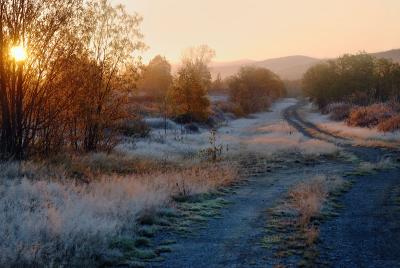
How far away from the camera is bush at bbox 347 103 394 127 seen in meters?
43.7

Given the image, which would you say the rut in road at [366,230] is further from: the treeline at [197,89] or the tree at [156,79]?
the tree at [156,79]

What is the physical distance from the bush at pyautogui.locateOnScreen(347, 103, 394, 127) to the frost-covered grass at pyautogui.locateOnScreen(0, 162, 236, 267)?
32.3 metres

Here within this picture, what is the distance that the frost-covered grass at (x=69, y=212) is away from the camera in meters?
7.61

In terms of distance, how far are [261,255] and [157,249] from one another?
1987 millimetres

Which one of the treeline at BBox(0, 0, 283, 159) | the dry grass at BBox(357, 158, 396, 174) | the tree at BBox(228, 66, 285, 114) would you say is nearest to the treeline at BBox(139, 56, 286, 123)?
the tree at BBox(228, 66, 285, 114)

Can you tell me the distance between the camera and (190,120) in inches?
2133

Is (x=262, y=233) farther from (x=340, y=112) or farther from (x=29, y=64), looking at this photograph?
(x=340, y=112)

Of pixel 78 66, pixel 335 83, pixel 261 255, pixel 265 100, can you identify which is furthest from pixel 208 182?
pixel 265 100

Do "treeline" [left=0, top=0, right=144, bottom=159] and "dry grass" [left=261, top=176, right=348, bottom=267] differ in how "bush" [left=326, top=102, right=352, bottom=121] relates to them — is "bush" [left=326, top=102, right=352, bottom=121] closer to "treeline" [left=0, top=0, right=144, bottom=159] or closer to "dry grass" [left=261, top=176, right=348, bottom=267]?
"treeline" [left=0, top=0, right=144, bottom=159]

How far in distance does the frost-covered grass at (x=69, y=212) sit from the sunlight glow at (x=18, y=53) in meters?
4.14

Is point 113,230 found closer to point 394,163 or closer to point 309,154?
point 394,163

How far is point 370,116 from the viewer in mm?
45562

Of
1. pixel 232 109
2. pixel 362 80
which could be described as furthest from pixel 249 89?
pixel 362 80

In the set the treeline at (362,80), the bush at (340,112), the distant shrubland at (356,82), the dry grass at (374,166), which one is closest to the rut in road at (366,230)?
the dry grass at (374,166)
